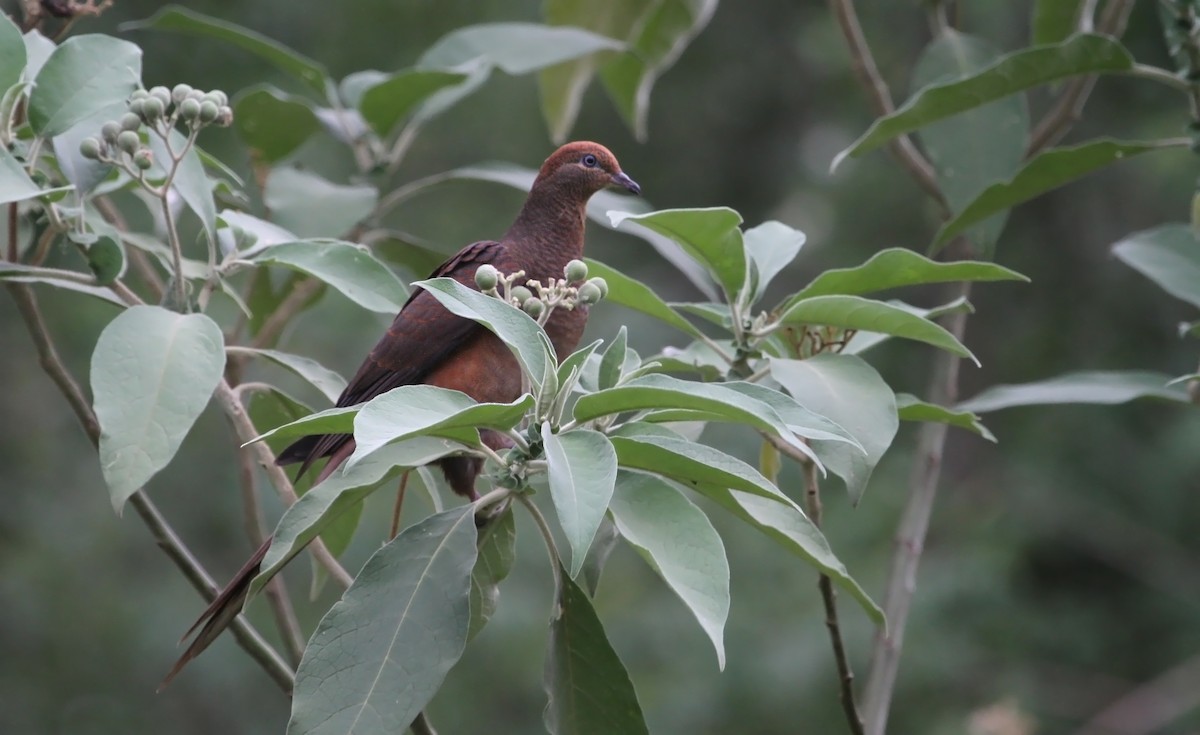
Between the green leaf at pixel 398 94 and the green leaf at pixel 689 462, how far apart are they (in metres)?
1.39

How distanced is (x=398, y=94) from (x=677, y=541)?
1.65 metres

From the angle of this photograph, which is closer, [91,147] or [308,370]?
[91,147]

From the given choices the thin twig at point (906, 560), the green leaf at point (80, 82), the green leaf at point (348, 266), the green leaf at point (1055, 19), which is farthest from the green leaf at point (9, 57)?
the green leaf at point (1055, 19)

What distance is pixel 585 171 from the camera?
2809 millimetres

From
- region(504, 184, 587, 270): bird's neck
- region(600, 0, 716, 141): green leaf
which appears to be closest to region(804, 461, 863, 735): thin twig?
region(504, 184, 587, 270): bird's neck

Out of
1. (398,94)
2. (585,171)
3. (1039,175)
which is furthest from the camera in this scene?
(398,94)

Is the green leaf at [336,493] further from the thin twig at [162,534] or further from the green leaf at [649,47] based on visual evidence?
the green leaf at [649,47]

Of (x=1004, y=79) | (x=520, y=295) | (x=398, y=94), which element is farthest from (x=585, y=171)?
(x=520, y=295)

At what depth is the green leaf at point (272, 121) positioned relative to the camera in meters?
2.91

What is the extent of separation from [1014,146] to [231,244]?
5.25 ft

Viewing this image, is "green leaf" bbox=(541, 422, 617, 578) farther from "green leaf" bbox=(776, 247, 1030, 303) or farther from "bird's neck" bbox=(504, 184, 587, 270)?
"bird's neck" bbox=(504, 184, 587, 270)

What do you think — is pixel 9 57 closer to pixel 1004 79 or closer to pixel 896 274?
pixel 896 274

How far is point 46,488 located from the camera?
7.49 metres

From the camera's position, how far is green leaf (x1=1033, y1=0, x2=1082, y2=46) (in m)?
3.09
